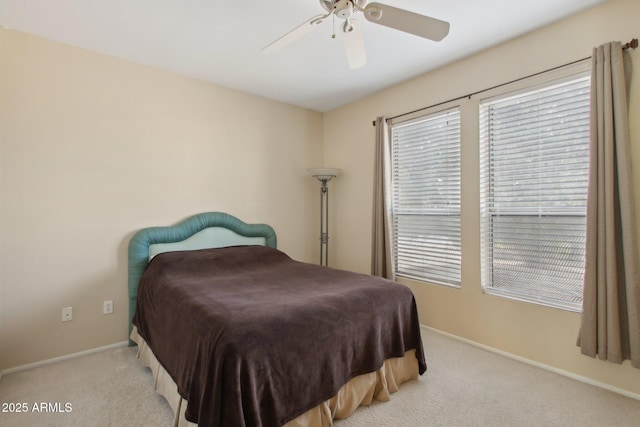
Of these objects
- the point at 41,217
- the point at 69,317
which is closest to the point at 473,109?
the point at 41,217

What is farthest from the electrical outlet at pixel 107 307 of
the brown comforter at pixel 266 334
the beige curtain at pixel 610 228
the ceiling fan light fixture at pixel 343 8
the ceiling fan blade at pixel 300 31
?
the beige curtain at pixel 610 228

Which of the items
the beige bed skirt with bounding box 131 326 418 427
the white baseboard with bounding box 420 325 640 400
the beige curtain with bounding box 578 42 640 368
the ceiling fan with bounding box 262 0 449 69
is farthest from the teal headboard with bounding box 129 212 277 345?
the beige curtain with bounding box 578 42 640 368

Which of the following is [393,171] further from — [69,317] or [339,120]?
[69,317]

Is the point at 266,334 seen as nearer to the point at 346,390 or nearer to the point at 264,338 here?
the point at 264,338

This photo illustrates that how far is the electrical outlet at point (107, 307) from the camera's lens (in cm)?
276

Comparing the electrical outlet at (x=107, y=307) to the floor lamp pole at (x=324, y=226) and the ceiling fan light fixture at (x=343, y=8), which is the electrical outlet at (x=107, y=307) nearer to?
the floor lamp pole at (x=324, y=226)

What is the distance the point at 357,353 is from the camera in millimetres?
1877

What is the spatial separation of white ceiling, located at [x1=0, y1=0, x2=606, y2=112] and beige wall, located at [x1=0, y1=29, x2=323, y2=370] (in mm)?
252

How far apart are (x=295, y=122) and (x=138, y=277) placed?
2.52 metres

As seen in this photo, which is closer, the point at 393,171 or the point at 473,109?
the point at 473,109

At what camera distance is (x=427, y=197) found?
10.5 feet

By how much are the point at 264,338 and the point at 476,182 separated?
7.38 feet

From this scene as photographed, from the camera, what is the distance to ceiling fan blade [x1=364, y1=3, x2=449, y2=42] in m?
1.65

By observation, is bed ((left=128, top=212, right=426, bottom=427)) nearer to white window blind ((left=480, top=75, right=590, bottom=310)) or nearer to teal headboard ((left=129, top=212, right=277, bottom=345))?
teal headboard ((left=129, top=212, right=277, bottom=345))
